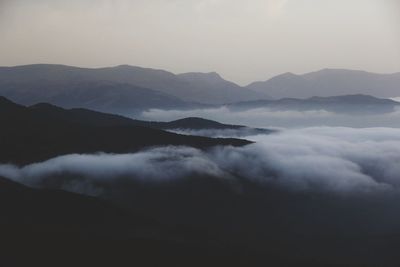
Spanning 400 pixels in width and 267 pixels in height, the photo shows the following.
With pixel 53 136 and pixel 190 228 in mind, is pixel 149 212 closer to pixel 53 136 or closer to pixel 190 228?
pixel 190 228

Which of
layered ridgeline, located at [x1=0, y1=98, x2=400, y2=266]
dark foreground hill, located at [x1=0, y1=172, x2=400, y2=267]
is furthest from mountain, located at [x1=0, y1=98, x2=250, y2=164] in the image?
dark foreground hill, located at [x1=0, y1=172, x2=400, y2=267]

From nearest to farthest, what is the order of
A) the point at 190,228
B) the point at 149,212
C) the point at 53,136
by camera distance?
1. the point at 190,228
2. the point at 149,212
3. the point at 53,136

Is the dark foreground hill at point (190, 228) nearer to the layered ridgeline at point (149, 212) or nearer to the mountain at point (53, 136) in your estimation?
the layered ridgeline at point (149, 212)

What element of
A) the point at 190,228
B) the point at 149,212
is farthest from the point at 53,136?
the point at 190,228

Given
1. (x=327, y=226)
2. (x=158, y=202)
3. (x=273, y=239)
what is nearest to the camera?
(x=273, y=239)

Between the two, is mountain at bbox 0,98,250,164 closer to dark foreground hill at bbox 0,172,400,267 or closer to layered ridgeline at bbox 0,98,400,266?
layered ridgeline at bbox 0,98,400,266

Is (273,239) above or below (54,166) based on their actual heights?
below

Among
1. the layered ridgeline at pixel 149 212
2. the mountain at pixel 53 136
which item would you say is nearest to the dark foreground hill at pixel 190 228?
the layered ridgeline at pixel 149 212

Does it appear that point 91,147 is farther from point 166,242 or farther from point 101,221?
point 166,242

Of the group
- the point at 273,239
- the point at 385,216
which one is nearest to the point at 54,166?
the point at 273,239
